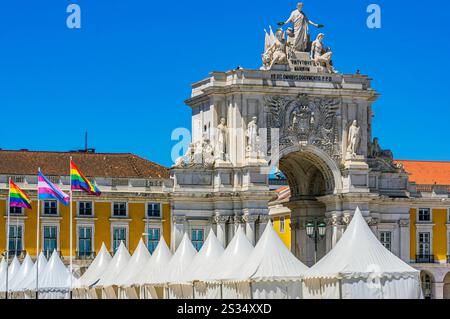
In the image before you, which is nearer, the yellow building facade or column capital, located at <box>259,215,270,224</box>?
column capital, located at <box>259,215,270,224</box>

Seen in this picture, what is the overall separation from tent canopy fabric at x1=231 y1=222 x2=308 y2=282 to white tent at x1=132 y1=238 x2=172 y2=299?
9854mm

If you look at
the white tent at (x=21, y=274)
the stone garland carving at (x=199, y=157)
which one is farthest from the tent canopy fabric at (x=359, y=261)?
the stone garland carving at (x=199, y=157)

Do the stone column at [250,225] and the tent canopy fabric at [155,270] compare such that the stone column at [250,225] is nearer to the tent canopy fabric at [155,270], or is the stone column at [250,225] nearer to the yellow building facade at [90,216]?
the yellow building facade at [90,216]

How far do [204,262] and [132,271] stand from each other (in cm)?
A: 809

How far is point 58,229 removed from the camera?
93.2 m

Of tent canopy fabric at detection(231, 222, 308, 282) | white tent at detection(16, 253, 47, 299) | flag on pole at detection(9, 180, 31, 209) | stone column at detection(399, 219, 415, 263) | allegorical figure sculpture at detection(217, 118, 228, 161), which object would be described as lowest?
white tent at detection(16, 253, 47, 299)

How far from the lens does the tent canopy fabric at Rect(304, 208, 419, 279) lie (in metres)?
54.8

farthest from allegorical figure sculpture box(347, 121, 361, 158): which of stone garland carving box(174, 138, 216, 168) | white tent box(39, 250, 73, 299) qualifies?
white tent box(39, 250, 73, 299)

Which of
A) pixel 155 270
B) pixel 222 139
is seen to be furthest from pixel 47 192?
pixel 222 139

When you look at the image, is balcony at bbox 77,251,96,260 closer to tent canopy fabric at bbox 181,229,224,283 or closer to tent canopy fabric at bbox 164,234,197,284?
tent canopy fabric at bbox 164,234,197,284

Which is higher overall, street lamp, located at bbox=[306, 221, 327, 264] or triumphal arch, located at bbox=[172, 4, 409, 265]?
triumphal arch, located at bbox=[172, 4, 409, 265]

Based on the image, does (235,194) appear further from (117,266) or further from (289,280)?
(289,280)

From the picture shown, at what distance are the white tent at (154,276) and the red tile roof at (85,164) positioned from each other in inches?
963
